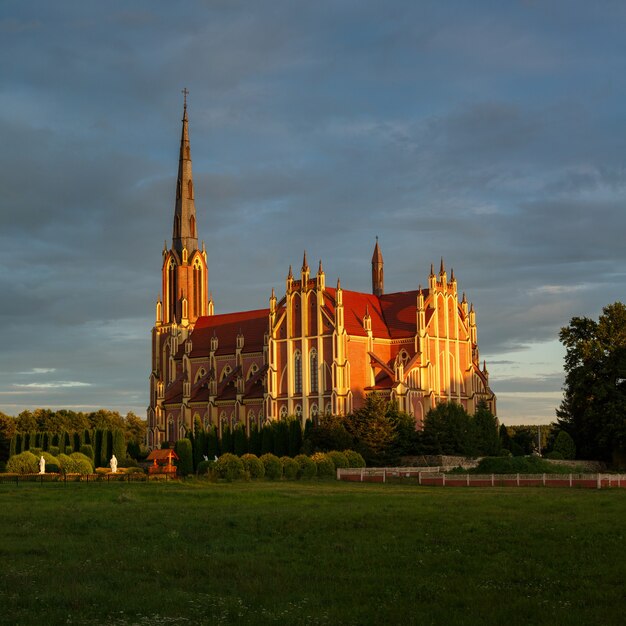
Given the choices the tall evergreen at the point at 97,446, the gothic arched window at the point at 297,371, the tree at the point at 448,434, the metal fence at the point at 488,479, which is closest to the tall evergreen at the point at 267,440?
the gothic arched window at the point at 297,371

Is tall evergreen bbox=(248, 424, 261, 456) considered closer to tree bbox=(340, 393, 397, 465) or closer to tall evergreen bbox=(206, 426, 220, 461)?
tall evergreen bbox=(206, 426, 220, 461)

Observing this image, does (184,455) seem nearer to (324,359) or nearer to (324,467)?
(324,359)

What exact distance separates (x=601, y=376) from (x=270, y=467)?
27.3 m

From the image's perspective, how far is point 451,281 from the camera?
97.0 metres

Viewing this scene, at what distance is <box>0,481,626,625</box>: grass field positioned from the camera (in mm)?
17078

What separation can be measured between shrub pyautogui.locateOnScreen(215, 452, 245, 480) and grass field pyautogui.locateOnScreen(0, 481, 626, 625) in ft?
69.2

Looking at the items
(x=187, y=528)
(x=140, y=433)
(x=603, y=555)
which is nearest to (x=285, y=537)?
(x=187, y=528)

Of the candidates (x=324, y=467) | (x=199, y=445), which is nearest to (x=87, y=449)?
(x=199, y=445)

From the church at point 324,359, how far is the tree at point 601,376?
57.6ft

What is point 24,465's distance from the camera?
206ft

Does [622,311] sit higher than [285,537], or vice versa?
[622,311]

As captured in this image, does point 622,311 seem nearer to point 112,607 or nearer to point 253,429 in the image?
point 253,429

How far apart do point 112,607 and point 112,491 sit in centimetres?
2576

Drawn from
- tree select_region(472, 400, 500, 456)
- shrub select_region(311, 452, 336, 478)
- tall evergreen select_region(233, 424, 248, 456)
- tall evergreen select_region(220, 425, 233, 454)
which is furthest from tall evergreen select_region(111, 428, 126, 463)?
tree select_region(472, 400, 500, 456)
